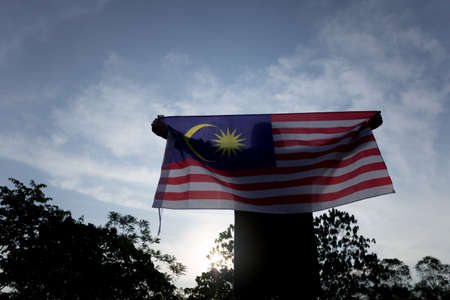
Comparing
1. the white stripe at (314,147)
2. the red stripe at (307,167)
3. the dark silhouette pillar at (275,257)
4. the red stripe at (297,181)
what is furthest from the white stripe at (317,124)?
the dark silhouette pillar at (275,257)

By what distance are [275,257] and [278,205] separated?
2.91 ft

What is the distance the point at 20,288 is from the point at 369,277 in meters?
35.4

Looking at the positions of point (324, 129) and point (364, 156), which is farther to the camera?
point (324, 129)

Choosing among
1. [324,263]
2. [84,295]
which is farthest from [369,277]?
[84,295]

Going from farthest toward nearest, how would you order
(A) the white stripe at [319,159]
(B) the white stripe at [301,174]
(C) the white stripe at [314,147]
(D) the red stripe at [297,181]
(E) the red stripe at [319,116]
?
(E) the red stripe at [319,116] < (C) the white stripe at [314,147] < (A) the white stripe at [319,159] < (B) the white stripe at [301,174] < (D) the red stripe at [297,181]

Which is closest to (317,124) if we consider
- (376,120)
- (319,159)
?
(319,159)

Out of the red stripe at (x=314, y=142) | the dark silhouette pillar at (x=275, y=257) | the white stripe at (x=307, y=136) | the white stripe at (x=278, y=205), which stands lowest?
the dark silhouette pillar at (x=275, y=257)

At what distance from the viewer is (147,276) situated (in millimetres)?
32000

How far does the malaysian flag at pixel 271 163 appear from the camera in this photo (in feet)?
17.5

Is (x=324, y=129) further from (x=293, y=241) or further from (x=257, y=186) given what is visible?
(x=293, y=241)

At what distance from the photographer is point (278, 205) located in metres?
5.27

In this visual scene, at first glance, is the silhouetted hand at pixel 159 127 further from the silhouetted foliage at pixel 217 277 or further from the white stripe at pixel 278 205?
the silhouetted foliage at pixel 217 277

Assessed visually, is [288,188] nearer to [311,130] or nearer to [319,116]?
[311,130]

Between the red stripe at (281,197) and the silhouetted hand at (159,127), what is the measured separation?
1.45 metres
